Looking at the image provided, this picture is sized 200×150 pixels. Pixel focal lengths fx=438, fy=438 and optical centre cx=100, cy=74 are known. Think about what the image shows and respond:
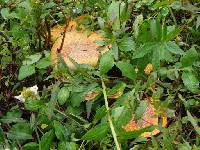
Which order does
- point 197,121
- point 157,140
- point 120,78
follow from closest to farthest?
point 157,140 → point 197,121 → point 120,78

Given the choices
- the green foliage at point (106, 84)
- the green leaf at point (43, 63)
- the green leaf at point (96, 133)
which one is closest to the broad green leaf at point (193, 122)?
the green foliage at point (106, 84)

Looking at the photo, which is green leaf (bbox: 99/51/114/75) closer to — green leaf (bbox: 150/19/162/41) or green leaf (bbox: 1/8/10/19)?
green leaf (bbox: 150/19/162/41)

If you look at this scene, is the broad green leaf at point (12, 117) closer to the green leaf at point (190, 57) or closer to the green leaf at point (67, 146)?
the green leaf at point (67, 146)

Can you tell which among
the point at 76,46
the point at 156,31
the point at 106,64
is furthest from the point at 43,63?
the point at 156,31

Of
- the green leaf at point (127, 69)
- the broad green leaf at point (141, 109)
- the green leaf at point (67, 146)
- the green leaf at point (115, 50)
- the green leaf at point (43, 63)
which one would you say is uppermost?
the green leaf at point (115, 50)

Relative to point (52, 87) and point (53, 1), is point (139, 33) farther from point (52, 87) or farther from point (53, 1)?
point (53, 1)

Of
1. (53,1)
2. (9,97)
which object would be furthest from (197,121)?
(53,1)
